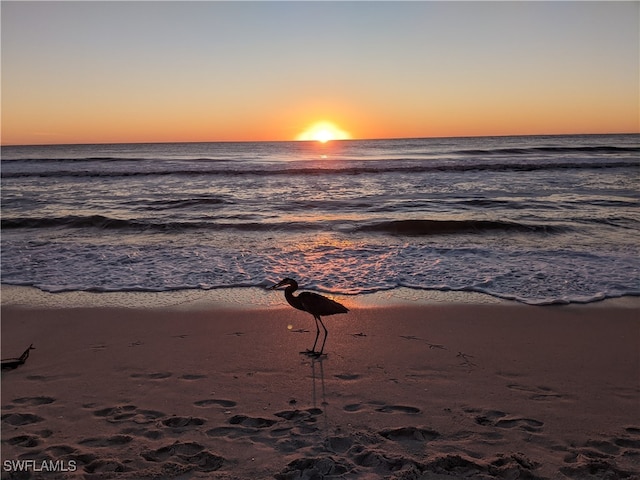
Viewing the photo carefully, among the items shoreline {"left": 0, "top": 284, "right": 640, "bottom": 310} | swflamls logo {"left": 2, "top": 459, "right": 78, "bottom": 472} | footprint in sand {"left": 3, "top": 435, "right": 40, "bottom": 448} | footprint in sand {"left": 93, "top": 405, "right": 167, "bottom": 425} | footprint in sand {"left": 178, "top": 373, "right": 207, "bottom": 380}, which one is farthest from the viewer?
shoreline {"left": 0, "top": 284, "right": 640, "bottom": 310}

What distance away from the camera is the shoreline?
675cm

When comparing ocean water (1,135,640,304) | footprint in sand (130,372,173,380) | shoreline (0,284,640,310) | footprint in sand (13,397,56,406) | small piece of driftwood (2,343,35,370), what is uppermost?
ocean water (1,135,640,304)

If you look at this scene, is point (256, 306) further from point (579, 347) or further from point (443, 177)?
point (443, 177)

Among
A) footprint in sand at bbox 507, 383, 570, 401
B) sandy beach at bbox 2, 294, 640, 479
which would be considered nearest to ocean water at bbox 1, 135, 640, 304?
sandy beach at bbox 2, 294, 640, 479

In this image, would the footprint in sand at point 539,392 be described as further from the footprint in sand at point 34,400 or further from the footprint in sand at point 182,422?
the footprint in sand at point 34,400

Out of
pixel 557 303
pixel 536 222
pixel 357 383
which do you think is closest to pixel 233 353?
pixel 357 383

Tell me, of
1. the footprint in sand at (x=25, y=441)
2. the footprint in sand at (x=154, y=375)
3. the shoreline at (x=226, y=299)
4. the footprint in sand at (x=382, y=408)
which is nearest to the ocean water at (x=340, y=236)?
the shoreline at (x=226, y=299)

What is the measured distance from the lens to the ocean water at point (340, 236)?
313 inches

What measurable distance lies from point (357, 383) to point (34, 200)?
1927cm

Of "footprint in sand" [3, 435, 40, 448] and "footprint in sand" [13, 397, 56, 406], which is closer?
"footprint in sand" [3, 435, 40, 448]

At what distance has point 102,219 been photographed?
14312 millimetres

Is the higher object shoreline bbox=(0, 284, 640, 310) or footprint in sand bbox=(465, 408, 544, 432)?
shoreline bbox=(0, 284, 640, 310)

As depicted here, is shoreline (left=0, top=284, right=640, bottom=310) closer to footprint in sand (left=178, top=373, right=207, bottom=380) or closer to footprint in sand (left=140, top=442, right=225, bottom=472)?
footprint in sand (left=178, top=373, right=207, bottom=380)

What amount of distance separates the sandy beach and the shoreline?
342 millimetres
